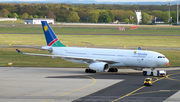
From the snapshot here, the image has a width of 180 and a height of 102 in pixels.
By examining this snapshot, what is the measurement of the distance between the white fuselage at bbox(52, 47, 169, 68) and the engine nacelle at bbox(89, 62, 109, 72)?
1492 mm

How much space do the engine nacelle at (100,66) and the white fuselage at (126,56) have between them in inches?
58.7

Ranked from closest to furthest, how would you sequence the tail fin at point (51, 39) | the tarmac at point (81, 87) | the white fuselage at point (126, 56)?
the tarmac at point (81, 87) → the white fuselage at point (126, 56) → the tail fin at point (51, 39)

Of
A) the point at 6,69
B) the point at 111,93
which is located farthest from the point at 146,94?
the point at 6,69

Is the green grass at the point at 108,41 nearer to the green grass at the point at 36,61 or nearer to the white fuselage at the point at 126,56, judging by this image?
the green grass at the point at 36,61

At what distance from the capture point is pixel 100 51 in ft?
164

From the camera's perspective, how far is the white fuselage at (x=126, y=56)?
45625mm

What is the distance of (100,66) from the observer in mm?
46375

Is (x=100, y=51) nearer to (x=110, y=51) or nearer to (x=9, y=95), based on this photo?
(x=110, y=51)

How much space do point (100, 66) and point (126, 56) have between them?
178 inches

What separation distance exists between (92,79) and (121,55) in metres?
7.48

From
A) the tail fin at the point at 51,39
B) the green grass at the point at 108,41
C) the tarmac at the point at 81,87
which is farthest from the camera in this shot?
the green grass at the point at 108,41

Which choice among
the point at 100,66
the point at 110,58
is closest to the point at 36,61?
the point at 110,58

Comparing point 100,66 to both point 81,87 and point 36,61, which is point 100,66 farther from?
point 36,61

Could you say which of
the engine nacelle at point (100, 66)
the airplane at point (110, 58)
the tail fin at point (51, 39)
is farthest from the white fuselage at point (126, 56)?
the tail fin at point (51, 39)
